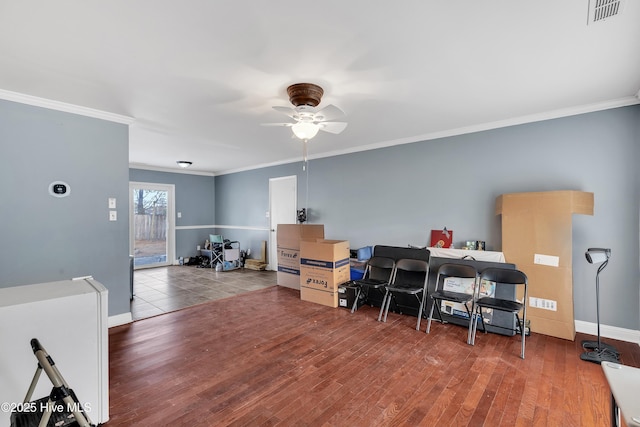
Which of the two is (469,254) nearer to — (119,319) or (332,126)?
(332,126)

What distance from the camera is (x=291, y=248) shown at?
4.90m

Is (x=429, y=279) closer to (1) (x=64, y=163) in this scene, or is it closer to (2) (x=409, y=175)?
(2) (x=409, y=175)

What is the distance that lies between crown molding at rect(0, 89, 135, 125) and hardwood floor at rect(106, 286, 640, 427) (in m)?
2.44

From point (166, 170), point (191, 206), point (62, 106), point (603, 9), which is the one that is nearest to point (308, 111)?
point (603, 9)

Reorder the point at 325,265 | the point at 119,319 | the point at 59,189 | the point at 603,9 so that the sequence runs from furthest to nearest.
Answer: the point at 325,265, the point at 119,319, the point at 59,189, the point at 603,9

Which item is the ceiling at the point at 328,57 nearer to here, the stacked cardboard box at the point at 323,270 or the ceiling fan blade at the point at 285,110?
the ceiling fan blade at the point at 285,110

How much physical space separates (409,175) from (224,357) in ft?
11.4

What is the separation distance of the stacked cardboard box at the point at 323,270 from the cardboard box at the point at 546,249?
2051mm

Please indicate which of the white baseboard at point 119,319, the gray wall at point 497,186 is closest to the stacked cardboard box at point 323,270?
the gray wall at point 497,186

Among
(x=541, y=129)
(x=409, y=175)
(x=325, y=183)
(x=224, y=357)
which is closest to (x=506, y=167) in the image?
(x=541, y=129)

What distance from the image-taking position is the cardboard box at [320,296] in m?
3.94

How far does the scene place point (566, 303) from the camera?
2.92m

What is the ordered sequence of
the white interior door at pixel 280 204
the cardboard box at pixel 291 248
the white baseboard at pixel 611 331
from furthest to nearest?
the white interior door at pixel 280 204 < the cardboard box at pixel 291 248 < the white baseboard at pixel 611 331

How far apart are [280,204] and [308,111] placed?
151 inches
